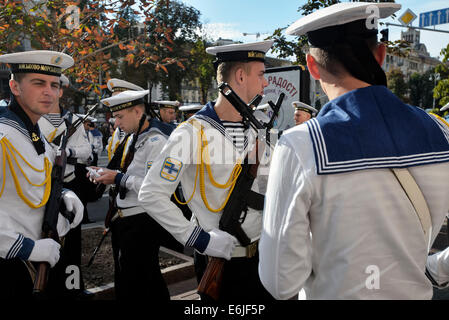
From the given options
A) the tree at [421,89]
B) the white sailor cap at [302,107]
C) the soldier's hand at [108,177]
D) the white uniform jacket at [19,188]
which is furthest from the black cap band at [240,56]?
the tree at [421,89]

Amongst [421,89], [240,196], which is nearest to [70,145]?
[240,196]

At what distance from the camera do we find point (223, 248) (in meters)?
2.30

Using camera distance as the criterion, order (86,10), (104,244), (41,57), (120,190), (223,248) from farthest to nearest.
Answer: (104,244), (86,10), (120,190), (41,57), (223,248)

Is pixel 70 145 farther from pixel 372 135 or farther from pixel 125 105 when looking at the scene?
pixel 372 135

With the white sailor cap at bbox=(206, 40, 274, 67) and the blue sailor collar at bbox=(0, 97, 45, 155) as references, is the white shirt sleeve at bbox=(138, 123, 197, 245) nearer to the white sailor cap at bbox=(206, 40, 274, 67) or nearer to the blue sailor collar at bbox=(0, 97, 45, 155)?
the white sailor cap at bbox=(206, 40, 274, 67)

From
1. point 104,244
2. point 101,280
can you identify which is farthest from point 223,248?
point 104,244

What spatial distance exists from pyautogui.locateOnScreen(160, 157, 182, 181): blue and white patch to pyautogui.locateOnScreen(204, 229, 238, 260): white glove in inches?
17.7

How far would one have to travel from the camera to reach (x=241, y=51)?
8.49 feet

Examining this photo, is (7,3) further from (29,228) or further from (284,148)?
(284,148)

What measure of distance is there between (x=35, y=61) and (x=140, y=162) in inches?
60.2

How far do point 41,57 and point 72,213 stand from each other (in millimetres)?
1222

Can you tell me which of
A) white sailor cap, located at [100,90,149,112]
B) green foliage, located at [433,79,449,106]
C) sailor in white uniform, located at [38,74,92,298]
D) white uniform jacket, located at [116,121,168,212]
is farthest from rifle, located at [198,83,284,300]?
green foliage, located at [433,79,449,106]

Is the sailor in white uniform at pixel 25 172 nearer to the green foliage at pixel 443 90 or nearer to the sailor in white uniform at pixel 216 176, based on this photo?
the sailor in white uniform at pixel 216 176

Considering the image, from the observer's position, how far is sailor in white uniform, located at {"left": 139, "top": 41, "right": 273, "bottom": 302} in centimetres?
235
